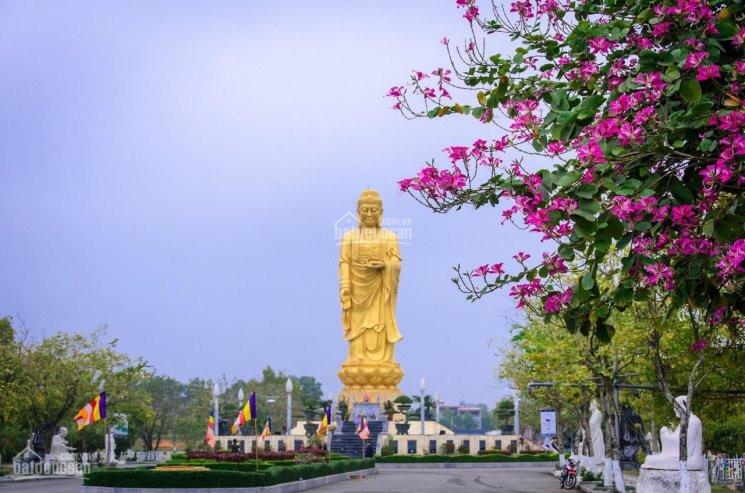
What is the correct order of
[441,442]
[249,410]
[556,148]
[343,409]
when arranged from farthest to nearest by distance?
[343,409] < [441,442] < [249,410] < [556,148]

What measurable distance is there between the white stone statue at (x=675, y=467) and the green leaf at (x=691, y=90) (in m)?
10.9

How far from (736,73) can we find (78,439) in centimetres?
5031

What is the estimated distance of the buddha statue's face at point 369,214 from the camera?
51.8 m

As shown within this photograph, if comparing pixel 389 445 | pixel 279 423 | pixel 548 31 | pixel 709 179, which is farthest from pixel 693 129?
pixel 279 423

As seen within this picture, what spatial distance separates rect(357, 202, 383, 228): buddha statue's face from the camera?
170 feet

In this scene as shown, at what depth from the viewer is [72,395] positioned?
38188 millimetres

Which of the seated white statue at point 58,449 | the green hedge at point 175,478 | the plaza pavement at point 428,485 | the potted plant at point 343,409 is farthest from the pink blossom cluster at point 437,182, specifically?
the potted plant at point 343,409

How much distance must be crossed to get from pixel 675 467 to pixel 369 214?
117ft

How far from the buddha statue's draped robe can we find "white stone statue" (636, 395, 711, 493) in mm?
34258

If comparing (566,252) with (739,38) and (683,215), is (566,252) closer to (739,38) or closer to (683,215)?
(683,215)

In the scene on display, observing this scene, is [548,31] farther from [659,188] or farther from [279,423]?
[279,423]

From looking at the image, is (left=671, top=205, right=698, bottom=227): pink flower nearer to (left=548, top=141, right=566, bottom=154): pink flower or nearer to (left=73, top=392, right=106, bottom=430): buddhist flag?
(left=548, top=141, right=566, bottom=154): pink flower

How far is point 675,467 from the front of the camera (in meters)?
17.0

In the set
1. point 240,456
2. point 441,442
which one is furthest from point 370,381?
point 240,456
